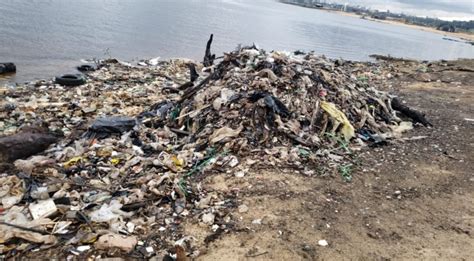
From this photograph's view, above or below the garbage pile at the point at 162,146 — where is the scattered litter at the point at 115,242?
below

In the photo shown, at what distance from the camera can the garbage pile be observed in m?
3.93

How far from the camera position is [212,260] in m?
3.56

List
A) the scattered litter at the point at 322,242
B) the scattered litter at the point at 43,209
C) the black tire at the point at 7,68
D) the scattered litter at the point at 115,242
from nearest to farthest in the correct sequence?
the scattered litter at the point at 115,242 → the scattered litter at the point at 322,242 → the scattered litter at the point at 43,209 → the black tire at the point at 7,68

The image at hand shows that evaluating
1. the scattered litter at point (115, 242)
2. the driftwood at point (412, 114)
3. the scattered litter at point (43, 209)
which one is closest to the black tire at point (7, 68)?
the scattered litter at point (43, 209)

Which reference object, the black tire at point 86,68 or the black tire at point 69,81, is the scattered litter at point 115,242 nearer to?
the black tire at point 69,81

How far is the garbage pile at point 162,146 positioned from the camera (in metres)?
3.93

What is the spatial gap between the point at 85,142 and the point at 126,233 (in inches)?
115

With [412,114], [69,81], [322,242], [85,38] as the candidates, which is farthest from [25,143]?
[85,38]

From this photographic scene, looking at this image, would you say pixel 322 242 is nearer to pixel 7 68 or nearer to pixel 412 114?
pixel 412 114

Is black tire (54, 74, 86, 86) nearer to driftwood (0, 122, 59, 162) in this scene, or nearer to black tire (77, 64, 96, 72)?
black tire (77, 64, 96, 72)

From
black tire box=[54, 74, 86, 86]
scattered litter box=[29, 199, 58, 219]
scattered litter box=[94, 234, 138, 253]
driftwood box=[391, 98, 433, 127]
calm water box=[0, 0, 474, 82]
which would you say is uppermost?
calm water box=[0, 0, 474, 82]

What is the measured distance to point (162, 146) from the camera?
618 centimetres

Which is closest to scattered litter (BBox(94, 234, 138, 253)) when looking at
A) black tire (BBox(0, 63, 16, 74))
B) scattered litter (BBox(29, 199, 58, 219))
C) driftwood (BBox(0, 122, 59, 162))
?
scattered litter (BBox(29, 199, 58, 219))

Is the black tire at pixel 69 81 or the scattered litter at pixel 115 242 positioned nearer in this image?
the scattered litter at pixel 115 242
